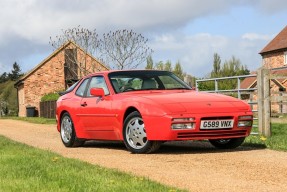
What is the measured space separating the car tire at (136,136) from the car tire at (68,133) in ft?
6.61

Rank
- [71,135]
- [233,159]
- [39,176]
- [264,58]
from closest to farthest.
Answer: [39,176], [233,159], [71,135], [264,58]

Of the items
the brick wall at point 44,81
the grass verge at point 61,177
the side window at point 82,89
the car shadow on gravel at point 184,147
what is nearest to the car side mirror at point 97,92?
the side window at point 82,89

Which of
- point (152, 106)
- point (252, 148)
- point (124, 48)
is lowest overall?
point (252, 148)

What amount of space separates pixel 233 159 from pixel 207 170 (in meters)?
1.19

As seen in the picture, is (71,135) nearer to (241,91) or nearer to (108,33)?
(241,91)

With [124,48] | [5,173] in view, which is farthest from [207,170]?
[124,48]

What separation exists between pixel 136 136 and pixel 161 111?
77cm

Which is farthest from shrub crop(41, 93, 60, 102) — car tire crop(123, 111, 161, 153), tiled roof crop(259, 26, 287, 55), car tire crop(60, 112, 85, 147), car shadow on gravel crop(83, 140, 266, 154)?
car tire crop(123, 111, 161, 153)

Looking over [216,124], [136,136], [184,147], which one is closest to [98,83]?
[136,136]

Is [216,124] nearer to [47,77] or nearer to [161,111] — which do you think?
[161,111]

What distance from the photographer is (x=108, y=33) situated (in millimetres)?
38656

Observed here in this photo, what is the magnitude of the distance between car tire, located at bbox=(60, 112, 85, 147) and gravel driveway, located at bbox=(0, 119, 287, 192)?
363mm

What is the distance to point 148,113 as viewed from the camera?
8586 mm

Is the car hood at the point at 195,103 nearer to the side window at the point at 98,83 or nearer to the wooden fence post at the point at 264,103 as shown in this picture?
the side window at the point at 98,83
